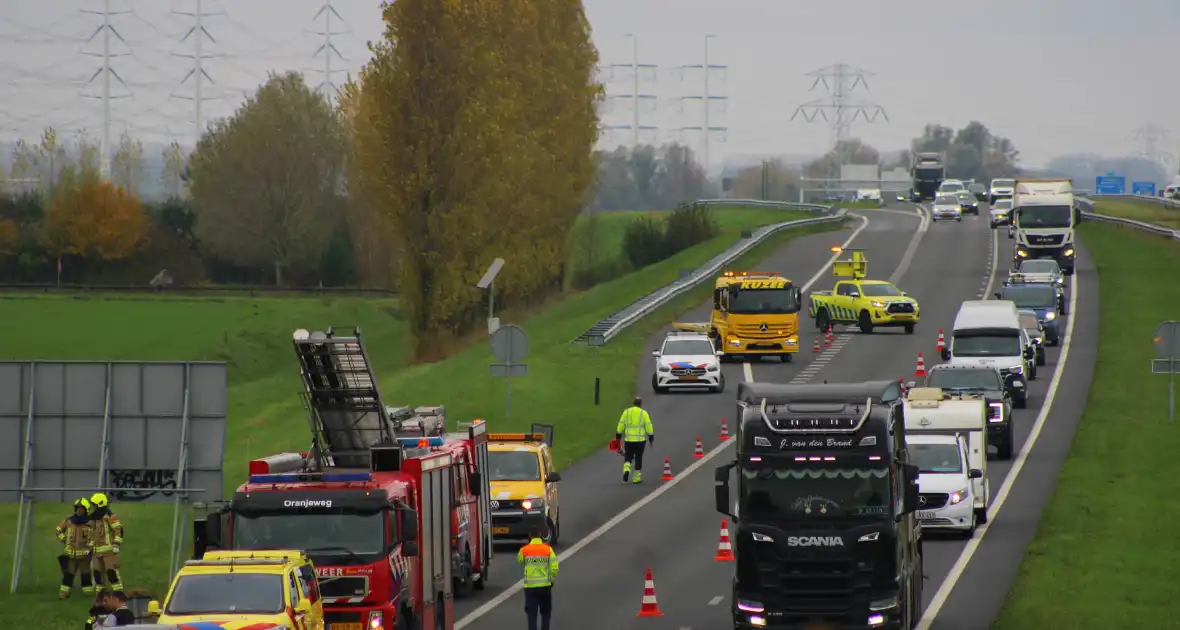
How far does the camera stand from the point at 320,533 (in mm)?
19766

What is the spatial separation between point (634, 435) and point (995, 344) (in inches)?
576

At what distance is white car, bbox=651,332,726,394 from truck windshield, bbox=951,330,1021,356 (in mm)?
6815

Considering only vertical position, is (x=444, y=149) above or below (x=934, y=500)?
above

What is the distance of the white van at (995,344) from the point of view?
4816cm

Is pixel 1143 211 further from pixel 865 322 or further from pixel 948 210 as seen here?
pixel 865 322

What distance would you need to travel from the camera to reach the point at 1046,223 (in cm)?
7731

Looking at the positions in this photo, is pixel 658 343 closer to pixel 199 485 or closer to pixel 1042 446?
pixel 1042 446

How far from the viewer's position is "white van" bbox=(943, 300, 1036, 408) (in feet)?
158

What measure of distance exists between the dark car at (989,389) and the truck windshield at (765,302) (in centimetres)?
1376

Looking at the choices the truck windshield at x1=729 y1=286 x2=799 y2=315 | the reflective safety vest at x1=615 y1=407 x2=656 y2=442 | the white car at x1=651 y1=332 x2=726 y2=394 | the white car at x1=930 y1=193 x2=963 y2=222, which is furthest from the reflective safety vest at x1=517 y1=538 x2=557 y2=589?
the white car at x1=930 y1=193 x2=963 y2=222

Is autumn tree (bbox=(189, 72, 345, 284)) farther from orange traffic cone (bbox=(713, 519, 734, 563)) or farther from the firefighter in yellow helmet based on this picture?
the firefighter in yellow helmet

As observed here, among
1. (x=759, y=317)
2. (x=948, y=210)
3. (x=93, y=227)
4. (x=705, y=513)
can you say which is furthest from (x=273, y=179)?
(x=705, y=513)

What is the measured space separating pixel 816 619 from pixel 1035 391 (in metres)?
32.3

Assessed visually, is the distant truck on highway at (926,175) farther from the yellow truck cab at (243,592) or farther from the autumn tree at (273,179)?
the yellow truck cab at (243,592)
